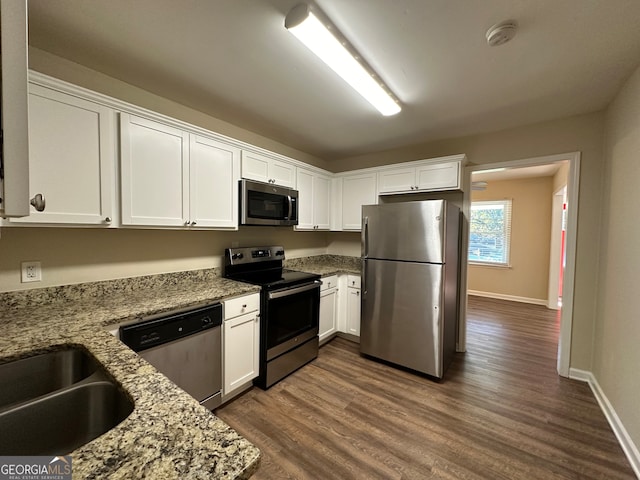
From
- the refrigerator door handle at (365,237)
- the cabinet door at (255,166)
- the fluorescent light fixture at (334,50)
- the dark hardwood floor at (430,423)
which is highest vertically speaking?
the fluorescent light fixture at (334,50)

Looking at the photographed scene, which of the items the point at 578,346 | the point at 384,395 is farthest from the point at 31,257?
the point at 578,346

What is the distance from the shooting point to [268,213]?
2.68 metres

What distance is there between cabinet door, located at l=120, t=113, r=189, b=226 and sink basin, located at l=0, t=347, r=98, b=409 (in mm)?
929

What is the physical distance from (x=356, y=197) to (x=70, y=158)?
9.07ft

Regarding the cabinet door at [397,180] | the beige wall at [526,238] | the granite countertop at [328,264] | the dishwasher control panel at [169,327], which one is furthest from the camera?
the beige wall at [526,238]

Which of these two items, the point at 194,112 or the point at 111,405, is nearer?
the point at 111,405

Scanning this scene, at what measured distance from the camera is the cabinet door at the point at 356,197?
3.38 meters

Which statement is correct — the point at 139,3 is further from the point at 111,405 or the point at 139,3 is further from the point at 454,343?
the point at 454,343

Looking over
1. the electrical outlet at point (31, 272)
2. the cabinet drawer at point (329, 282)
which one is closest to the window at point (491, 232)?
the cabinet drawer at point (329, 282)

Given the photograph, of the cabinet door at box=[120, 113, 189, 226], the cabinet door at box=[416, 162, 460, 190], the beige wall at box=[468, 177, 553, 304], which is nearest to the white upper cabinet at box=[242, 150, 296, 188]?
the cabinet door at box=[120, 113, 189, 226]

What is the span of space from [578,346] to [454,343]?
3.52 feet

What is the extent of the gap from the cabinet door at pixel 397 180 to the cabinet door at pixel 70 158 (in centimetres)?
265

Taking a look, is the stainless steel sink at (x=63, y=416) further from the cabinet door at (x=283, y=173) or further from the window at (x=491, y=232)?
the window at (x=491, y=232)

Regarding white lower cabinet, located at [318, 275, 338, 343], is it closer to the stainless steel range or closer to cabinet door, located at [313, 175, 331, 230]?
the stainless steel range
